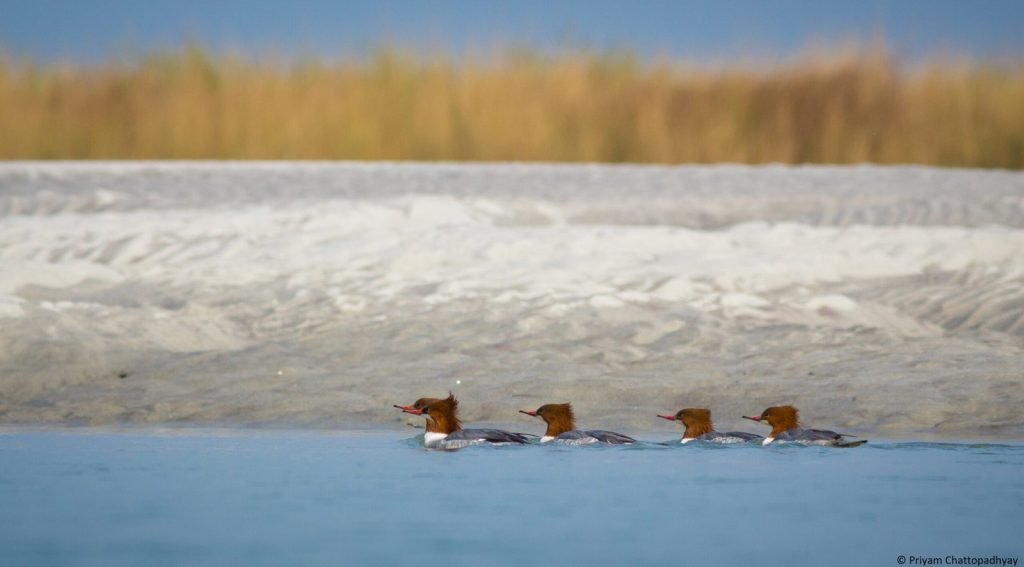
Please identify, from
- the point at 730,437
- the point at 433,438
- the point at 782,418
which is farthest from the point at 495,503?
the point at 782,418

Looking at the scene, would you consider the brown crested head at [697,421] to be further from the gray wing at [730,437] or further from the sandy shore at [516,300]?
the sandy shore at [516,300]

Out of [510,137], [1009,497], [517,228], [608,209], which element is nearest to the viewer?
[1009,497]

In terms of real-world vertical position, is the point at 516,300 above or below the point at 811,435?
above

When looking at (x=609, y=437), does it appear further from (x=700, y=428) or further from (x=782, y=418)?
(x=782, y=418)

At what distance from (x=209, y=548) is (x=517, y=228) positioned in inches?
259

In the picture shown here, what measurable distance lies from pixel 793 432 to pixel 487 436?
1.12 m

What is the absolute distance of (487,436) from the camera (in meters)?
6.30

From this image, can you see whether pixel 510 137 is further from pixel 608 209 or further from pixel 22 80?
pixel 22 80

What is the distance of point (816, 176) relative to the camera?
12812mm

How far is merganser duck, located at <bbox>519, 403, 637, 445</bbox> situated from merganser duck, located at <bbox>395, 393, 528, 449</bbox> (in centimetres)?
11

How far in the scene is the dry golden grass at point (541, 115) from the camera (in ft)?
47.0

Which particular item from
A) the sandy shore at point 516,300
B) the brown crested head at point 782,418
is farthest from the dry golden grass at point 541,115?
the brown crested head at point 782,418

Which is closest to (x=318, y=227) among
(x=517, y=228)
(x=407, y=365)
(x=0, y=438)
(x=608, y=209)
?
(x=517, y=228)

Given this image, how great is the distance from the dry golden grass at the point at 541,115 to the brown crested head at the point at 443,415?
7930 mm
